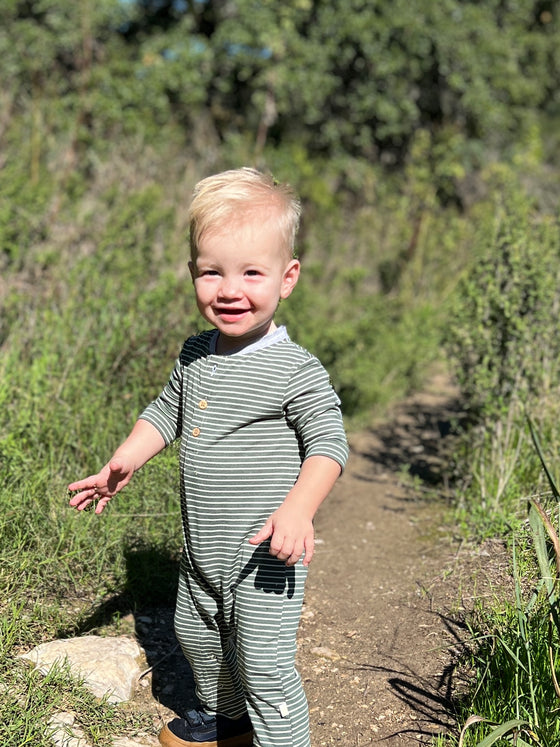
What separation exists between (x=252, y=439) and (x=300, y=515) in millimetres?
304

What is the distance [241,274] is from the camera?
2.14 m

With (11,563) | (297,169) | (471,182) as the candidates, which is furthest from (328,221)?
(11,563)

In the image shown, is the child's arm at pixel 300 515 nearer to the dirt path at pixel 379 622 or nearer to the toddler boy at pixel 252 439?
the toddler boy at pixel 252 439

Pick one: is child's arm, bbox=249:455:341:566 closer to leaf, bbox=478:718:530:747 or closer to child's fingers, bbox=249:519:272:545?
child's fingers, bbox=249:519:272:545

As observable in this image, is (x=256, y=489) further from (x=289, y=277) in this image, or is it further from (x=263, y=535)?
(x=289, y=277)

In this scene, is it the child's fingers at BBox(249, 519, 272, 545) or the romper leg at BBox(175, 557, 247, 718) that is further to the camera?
the romper leg at BBox(175, 557, 247, 718)

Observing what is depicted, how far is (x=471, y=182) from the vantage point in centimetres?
1430

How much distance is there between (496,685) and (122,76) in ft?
33.1

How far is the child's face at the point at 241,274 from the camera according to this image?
2.11m

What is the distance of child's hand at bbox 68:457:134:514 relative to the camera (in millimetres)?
2262

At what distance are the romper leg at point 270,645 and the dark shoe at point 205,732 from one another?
298mm

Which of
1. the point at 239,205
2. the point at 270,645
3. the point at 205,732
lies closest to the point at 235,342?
the point at 239,205

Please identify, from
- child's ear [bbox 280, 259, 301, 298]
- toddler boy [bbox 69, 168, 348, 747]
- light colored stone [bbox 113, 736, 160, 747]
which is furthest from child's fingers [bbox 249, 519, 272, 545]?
light colored stone [bbox 113, 736, 160, 747]

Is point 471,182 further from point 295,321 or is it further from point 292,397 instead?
point 292,397
